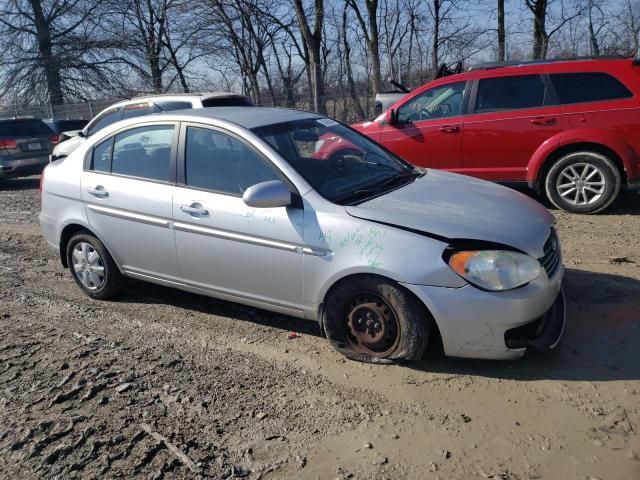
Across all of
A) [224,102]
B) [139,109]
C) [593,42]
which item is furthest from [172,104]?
[593,42]

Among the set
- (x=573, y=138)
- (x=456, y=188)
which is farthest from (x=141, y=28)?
(x=456, y=188)

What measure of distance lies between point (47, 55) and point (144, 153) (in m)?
28.8

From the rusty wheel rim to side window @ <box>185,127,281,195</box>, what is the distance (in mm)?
1016

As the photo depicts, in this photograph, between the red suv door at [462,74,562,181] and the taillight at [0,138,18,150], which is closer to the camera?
the red suv door at [462,74,562,181]

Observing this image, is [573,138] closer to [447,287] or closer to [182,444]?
[447,287]

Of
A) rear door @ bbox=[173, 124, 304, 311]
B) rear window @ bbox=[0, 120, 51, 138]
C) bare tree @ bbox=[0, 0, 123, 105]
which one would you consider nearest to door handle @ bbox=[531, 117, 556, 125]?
rear door @ bbox=[173, 124, 304, 311]

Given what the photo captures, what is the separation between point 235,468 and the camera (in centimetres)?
274

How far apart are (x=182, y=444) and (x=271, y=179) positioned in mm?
1754

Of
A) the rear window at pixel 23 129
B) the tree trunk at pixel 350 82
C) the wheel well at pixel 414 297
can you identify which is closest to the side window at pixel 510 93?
the wheel well at pixel 414 297

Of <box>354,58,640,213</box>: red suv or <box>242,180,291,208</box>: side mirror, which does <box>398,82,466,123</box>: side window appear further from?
<box>242,180,291,208</box>: side mirror

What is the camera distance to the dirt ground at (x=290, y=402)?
275 cm

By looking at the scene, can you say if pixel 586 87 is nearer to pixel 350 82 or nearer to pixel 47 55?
pixel 350 82

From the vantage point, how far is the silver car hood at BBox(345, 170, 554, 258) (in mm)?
3336

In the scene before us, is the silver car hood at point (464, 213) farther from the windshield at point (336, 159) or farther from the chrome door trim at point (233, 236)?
the chrome door trim at point (233, 236)
